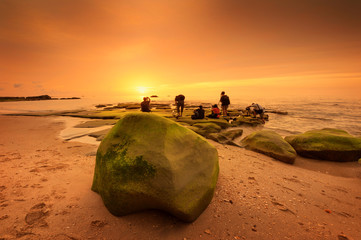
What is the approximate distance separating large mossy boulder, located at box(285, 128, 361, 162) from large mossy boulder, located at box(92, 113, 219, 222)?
23.4ft

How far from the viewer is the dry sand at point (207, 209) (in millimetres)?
2973

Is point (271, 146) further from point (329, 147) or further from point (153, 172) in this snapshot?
point (153, 172)

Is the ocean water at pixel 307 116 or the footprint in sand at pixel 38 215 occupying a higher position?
the ocean water at pixel 307 116

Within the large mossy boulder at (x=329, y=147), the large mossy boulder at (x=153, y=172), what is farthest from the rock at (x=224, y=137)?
the large mossy boulder at (x=153, y=172)

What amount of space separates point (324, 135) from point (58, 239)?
1180cm

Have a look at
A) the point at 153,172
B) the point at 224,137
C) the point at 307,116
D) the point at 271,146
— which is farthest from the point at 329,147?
the point at 307,116

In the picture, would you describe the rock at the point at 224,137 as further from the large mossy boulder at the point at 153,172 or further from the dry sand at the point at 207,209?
the large mossy boulder at the point at 153,172

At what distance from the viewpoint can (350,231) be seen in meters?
3.16

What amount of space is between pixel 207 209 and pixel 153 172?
1506 mm

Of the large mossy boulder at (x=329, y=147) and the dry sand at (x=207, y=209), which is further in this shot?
the large mossy boulder at (x=329, y=147)

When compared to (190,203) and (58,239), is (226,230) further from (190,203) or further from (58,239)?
(58,239)

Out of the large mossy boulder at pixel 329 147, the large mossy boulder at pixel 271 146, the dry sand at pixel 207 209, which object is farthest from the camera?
the large mossy boulder at pixel 329 147

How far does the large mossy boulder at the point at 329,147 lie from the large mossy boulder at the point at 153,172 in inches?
281

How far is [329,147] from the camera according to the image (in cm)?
791
